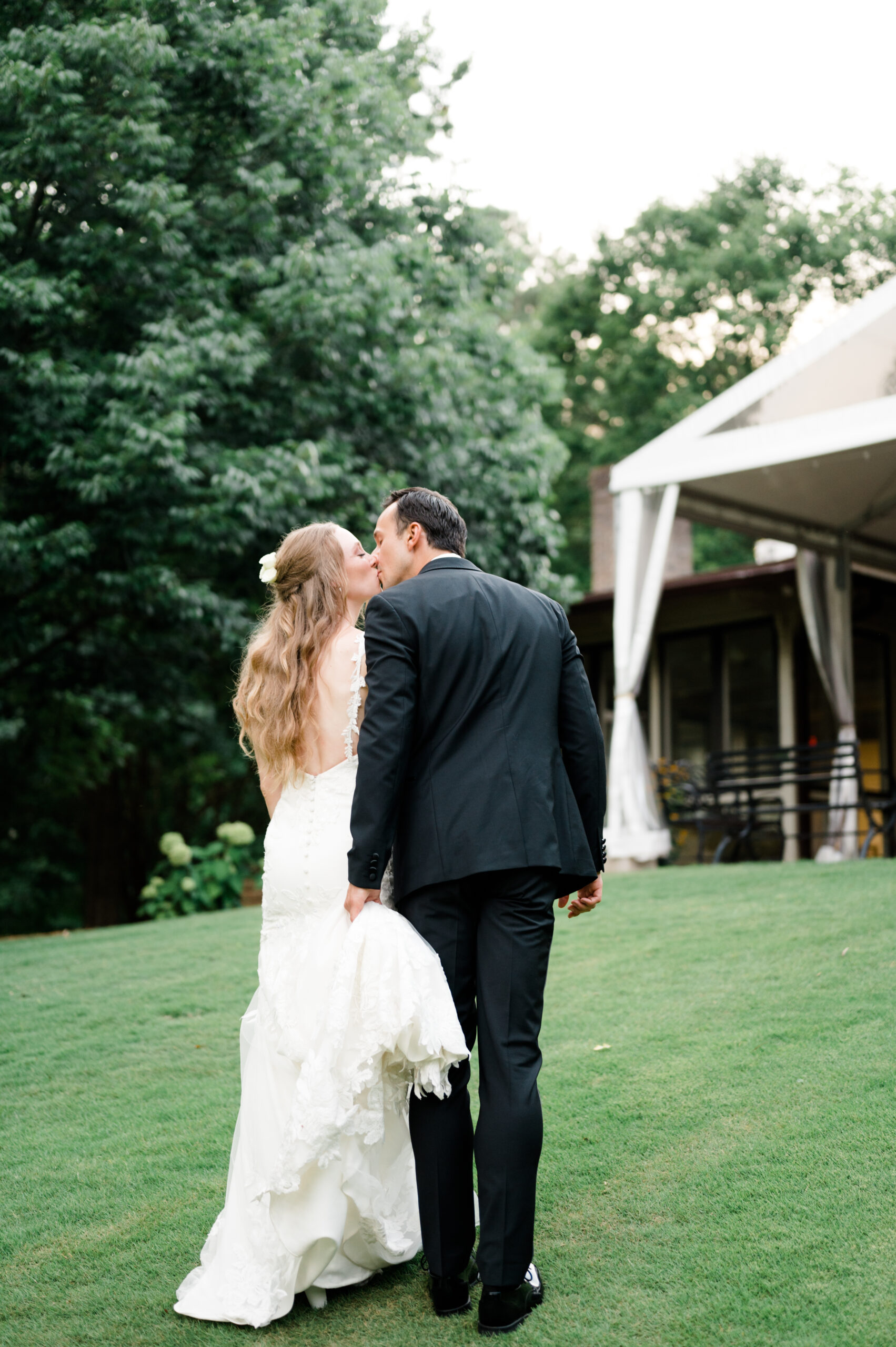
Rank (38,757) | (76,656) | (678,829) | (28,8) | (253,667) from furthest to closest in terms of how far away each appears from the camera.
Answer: (38,757) < (678,829) < (76,656) < (28,8) < (253,667)

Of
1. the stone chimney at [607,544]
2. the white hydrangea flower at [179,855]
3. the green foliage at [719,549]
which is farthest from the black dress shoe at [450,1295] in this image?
the green foliage at [719,549]

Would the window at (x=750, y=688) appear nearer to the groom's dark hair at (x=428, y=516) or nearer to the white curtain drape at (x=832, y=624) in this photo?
the white curtain drape at (x=832, y=624)

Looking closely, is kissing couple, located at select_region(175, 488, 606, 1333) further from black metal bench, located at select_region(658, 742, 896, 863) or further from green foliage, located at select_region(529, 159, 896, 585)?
green foliage, located at select_region(529, 159, 896, 585)

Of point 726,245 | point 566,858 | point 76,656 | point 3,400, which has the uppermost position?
point 726,245

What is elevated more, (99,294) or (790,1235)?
(99,294)

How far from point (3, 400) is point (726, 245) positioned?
20.0 meters

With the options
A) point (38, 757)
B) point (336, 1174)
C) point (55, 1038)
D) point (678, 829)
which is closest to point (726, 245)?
point (678, 829)

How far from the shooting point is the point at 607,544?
17469mm

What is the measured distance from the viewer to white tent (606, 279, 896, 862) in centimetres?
884

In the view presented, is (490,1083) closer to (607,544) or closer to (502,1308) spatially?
(502,1308)

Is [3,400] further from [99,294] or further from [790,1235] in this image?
[790,1235]

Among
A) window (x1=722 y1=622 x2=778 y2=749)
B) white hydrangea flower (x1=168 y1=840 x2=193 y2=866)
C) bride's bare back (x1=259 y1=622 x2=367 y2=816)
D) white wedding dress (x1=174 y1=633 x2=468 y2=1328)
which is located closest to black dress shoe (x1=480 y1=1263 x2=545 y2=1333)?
white wedding dress (x1=174 y1=633 x2=468 y2=1328)

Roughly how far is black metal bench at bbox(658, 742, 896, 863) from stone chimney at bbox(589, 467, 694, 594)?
3.51 metres

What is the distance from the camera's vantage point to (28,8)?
364 inches
